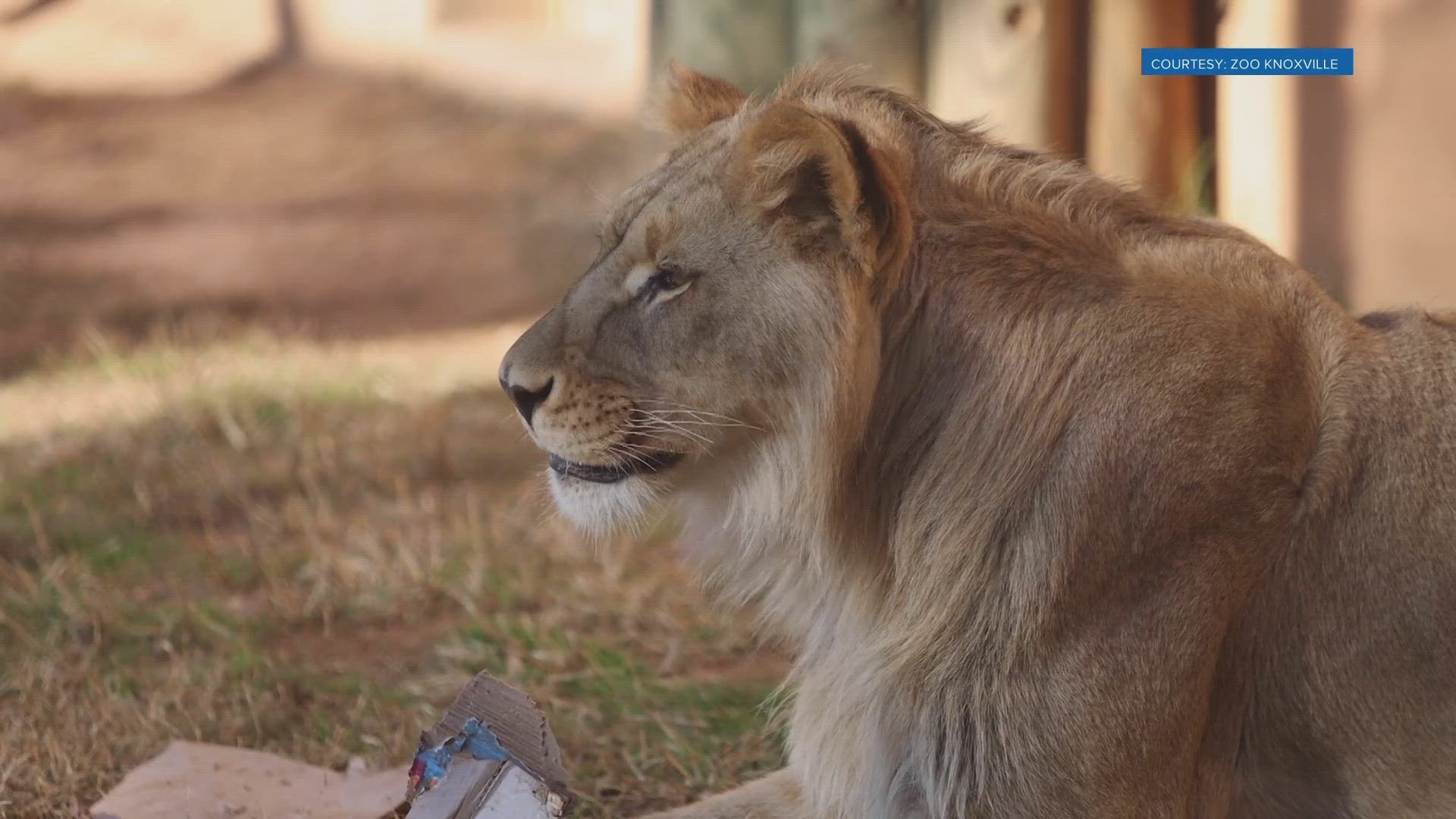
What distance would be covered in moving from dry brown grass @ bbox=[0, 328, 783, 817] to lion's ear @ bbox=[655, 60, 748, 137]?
35.4 inches

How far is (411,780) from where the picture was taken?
10.0 feet

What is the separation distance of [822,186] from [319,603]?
8.93 ft

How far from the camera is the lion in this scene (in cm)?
252

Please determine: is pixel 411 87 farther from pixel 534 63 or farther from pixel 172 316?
pixel 172 316

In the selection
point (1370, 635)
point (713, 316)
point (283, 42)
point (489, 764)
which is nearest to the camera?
point (1370, 635)

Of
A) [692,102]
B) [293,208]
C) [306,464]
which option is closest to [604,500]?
[692,102]

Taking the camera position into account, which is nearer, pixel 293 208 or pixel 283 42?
pixel 293 208

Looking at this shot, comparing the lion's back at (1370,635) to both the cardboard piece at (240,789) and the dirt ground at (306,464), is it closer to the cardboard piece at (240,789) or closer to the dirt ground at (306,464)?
the dirt ground at (306,464)

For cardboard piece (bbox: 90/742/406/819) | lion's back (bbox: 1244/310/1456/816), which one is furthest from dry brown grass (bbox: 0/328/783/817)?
lion's back (bbox: 1244/310/1456/816)

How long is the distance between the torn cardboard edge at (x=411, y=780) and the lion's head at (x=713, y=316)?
→ 1.51 ft

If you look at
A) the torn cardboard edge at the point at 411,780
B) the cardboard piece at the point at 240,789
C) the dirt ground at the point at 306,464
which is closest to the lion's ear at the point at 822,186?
the dirt ground at the point at 306,464

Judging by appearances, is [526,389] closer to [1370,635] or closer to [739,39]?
[1370,635]

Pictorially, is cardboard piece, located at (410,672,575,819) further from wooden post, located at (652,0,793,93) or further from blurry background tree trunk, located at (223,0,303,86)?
blurry background tree trunk, located at (223,0,303,86)

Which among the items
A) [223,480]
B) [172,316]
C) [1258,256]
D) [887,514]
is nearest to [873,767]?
[887,514]
